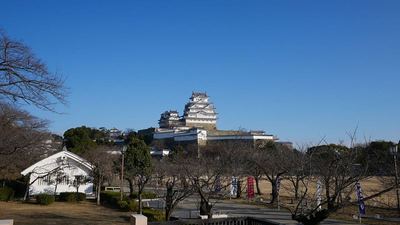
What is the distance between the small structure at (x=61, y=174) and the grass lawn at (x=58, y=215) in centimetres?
589

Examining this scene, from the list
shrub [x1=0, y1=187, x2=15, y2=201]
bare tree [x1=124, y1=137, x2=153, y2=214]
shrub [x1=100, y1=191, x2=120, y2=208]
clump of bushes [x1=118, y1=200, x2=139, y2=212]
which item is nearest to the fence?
clump of bushes [x1=118, y1=200, x2=139, y2=212]

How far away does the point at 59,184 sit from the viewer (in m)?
35.8

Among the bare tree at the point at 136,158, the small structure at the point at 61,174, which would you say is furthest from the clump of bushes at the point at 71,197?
the bare tree at the point at 136,158

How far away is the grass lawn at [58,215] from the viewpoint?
66.0 ft

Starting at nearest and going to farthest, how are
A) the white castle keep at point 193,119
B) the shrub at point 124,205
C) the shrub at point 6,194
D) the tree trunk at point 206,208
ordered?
the tree trunk at point 206,208 → the shrub at point 124,205 → the shrub at point 6,194 → the white castle keep at point 193,119

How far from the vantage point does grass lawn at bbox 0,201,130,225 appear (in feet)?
66.0

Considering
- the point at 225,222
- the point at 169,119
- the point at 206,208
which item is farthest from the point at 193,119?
the point at 225,222

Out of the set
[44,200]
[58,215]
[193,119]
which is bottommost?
[58,215]

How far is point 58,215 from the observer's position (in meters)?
22.9

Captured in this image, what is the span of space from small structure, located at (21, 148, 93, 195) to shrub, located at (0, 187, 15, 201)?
198 cm

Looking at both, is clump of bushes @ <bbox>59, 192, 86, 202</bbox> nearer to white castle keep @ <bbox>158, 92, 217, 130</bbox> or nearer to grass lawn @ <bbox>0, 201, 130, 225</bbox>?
grass lawn @ <bbox>0, 201, 130, 225</bbox>

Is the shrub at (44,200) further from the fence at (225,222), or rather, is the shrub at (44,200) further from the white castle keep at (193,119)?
the white castle keep at (193,119)

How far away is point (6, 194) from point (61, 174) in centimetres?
491

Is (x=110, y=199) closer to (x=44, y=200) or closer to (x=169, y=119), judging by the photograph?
(x=44, y=200)
